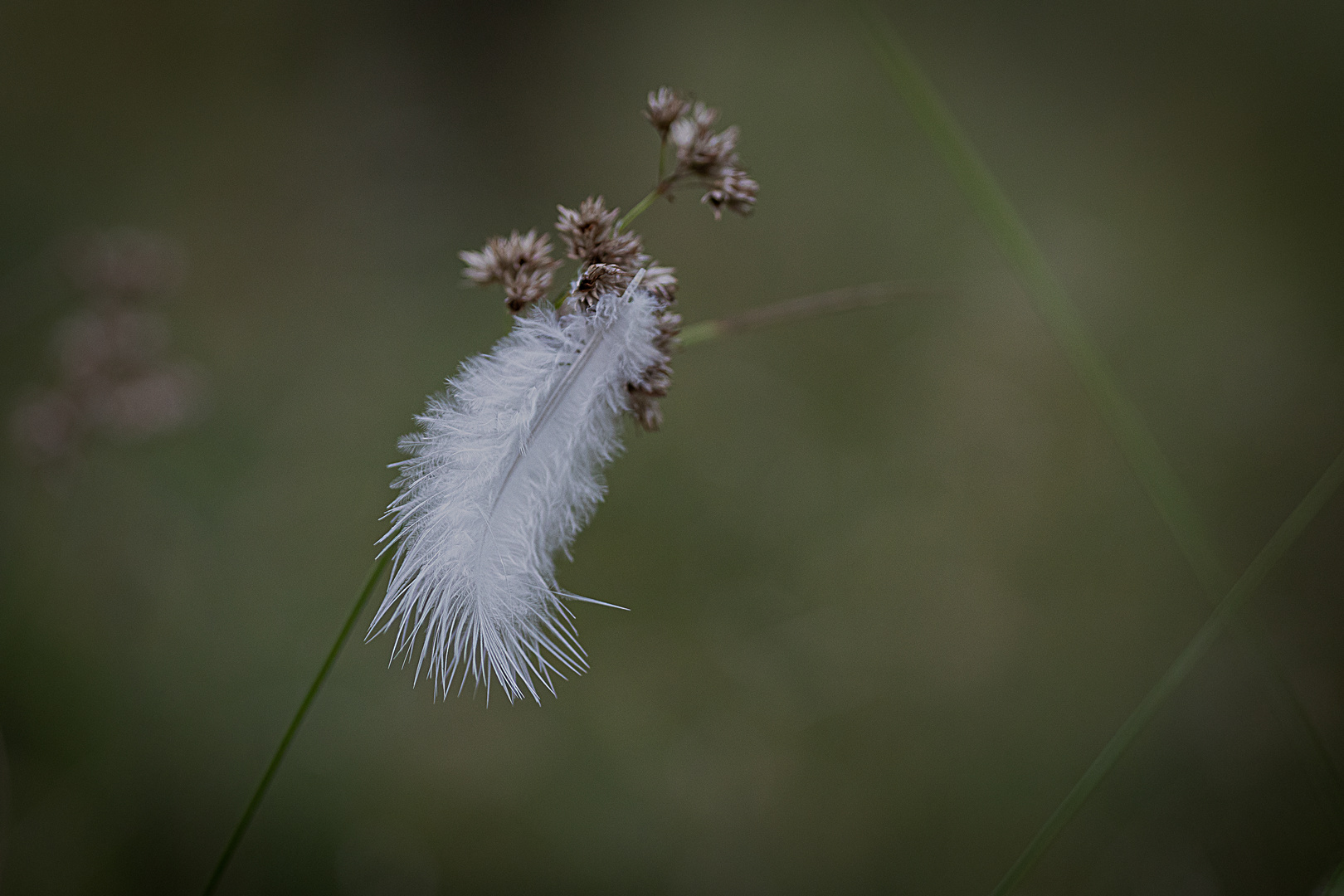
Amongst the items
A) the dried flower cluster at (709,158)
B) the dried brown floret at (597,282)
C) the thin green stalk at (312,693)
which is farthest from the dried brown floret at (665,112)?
the thin green stalk at (312,693)

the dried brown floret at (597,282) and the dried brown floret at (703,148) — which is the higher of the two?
the dried brown floret at (703,148)

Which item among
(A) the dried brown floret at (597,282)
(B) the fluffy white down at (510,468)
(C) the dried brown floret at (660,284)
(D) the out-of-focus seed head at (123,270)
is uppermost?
(D) the out-of-focus seed head at (123,270)

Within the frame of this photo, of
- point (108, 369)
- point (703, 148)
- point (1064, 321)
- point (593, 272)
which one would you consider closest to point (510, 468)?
point (593, 272)

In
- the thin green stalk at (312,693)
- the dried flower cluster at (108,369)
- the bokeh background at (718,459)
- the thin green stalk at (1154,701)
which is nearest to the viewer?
the thin green stalk at (312,693)

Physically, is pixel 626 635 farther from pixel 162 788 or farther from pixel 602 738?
pixel 162 788

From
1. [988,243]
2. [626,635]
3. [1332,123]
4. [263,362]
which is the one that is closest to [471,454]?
[626,635]

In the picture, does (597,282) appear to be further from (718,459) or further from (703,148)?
(718,459)

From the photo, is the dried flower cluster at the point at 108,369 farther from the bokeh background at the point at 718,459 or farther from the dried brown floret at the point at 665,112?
the dried brown floret at the point at 665,112

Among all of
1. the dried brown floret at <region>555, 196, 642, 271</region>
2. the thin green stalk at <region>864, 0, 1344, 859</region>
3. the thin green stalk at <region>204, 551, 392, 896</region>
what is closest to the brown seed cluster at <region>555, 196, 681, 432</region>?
the dried brown floret at <region>555, 196, 642, 271</region>
